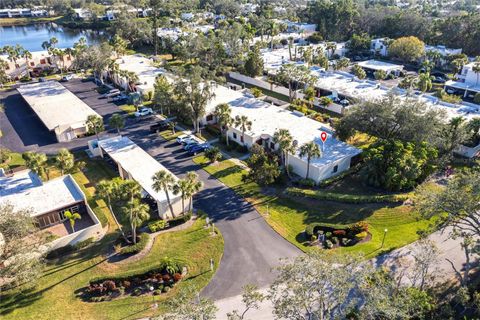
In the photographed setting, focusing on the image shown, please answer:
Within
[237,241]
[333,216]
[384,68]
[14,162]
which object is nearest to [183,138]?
[14,162]

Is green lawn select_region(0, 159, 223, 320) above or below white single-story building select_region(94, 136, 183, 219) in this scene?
below

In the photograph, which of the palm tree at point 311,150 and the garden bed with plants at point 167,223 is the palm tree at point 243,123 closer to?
the palm tree at point 311,150

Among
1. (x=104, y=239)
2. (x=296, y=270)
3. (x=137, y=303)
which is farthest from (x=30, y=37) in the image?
(x=296, y=270)

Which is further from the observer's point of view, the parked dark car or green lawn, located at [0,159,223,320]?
the parked dark car

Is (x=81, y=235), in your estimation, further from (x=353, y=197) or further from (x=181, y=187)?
(x=353, y=197)

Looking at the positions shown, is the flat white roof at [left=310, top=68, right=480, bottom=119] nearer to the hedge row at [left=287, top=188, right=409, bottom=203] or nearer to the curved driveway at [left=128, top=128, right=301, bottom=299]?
the hedge row at [left=287, top=188, right=409, bottom=203]

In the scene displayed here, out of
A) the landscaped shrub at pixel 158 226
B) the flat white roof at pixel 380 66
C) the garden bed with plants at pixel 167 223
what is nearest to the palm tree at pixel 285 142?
the garden bed with plants at pixel 167 223

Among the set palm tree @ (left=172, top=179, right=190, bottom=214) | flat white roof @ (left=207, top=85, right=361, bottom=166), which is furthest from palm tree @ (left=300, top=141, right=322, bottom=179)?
palm tree @ (left=172, top=179, right=190, bottom=214)
